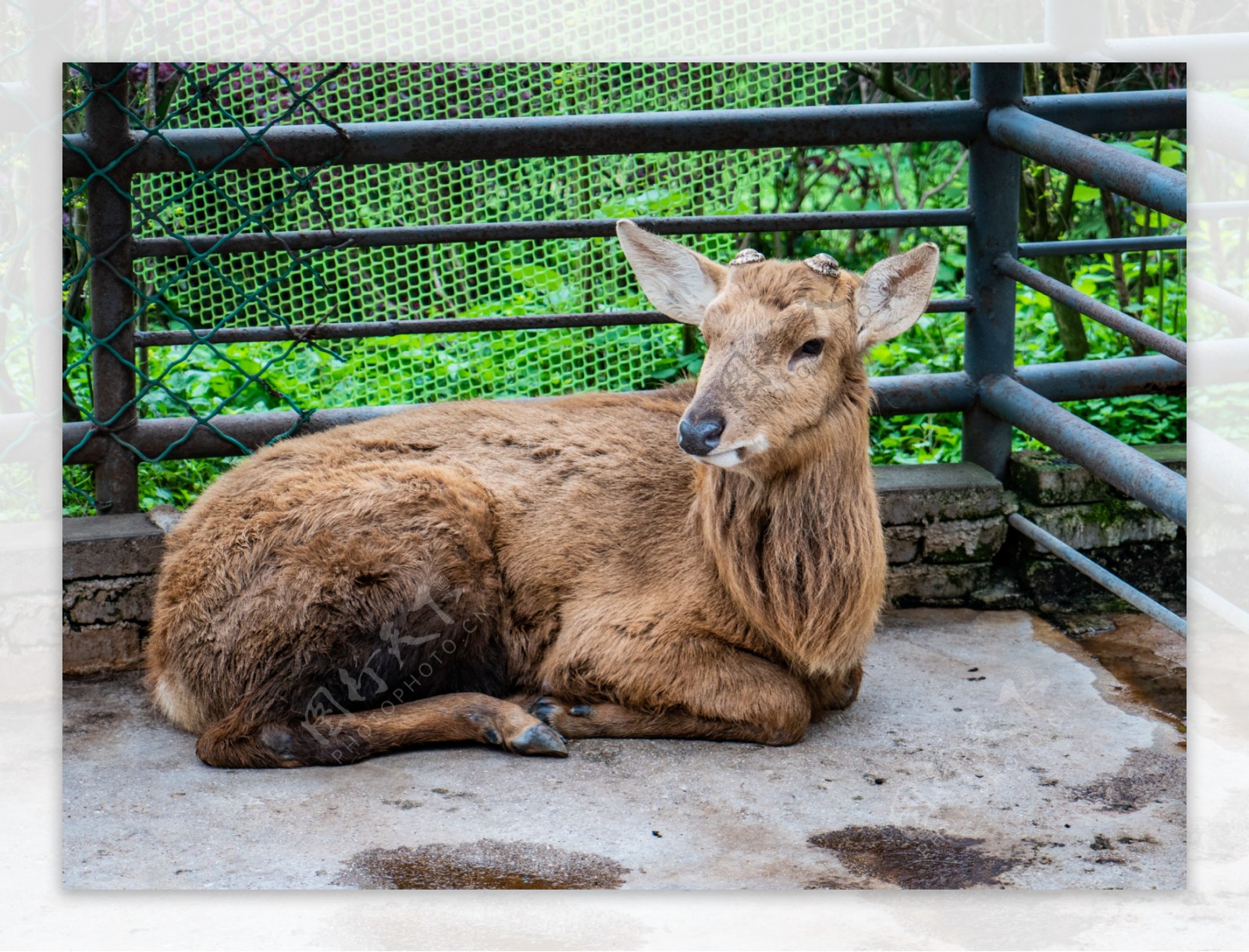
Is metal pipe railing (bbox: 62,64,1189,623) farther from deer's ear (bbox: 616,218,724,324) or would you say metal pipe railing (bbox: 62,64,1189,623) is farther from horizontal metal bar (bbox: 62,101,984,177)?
deer's ear (bbox: 616,218,724,324)

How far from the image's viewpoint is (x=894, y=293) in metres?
3.77

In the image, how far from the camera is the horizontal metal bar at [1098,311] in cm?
385

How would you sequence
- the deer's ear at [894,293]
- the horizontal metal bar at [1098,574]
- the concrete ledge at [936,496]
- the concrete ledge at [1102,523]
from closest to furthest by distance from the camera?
the deer's ear at [894,293] < the horizontal metal bar at [1098,574] < the concrete ledge at [936,496] < the concrete ledge at [1102,523]

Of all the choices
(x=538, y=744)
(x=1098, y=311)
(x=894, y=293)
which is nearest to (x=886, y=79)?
(x=1098, y=311)

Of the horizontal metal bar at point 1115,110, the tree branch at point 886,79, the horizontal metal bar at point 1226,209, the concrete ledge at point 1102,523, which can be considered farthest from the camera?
the tree branch at point 886,79

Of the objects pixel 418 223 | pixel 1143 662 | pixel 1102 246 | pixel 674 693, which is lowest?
pixel 1143 662

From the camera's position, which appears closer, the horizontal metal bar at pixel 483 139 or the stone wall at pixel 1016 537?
the horizontal metal bar at pixel 483 139

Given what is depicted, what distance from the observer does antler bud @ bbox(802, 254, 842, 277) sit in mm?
3721

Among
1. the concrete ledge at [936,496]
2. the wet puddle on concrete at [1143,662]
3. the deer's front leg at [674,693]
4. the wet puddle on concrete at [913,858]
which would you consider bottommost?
the wet puddle on concrete at [913,858]

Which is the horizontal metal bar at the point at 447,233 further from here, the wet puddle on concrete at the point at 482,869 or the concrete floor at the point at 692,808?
the wet puddle on concrete at the point at 482,869

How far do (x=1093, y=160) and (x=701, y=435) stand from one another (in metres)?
1.42

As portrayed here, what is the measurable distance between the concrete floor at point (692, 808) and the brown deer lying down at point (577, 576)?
Answer: 0.39ft

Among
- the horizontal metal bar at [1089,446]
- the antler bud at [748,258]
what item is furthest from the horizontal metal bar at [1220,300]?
the antler bud at [748,258]

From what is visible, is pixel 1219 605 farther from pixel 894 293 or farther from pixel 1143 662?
pixel 894 293
